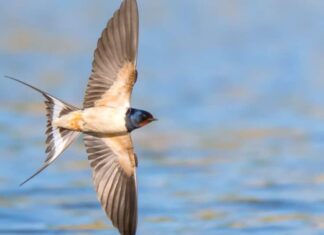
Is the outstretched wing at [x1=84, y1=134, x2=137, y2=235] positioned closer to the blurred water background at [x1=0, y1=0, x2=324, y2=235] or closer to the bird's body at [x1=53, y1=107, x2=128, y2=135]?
the bird's body at [x1=53, y1=107, x2=128, y2=135]

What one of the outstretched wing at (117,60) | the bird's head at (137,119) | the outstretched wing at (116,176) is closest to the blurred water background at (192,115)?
the outstretched wing at (116,176)

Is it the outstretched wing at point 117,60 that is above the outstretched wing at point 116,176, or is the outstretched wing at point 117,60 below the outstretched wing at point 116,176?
above

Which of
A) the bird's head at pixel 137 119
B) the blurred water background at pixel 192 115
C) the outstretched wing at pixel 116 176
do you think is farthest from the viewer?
the blurred water background at pixel 192 115

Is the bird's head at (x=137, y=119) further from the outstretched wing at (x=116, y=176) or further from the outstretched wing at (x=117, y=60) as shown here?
the outstretched wing at (x=116, y=176)

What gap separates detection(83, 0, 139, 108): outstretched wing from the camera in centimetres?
561

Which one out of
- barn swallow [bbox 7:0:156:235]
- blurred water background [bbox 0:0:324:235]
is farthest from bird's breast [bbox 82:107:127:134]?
blurred water background [bbox 0:0:324:235]

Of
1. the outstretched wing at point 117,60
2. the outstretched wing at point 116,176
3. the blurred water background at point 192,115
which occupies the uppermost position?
the blurred water background at point 192,115

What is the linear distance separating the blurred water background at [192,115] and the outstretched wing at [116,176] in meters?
1.52

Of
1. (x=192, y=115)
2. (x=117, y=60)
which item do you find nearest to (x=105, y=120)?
(x=117, y=60)

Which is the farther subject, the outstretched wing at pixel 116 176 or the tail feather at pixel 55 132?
the outstretched wing at pixel 116 176

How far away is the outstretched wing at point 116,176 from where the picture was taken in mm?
5824

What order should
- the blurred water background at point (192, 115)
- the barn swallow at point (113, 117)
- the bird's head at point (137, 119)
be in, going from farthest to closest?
the blurred water background at point (192, 115)
the barn swallow at point (113, 117)
the bird's head at point (137, 119)

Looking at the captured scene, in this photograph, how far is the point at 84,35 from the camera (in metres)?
13.3

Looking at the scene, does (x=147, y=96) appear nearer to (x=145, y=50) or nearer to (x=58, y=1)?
(x=145, y=50)
